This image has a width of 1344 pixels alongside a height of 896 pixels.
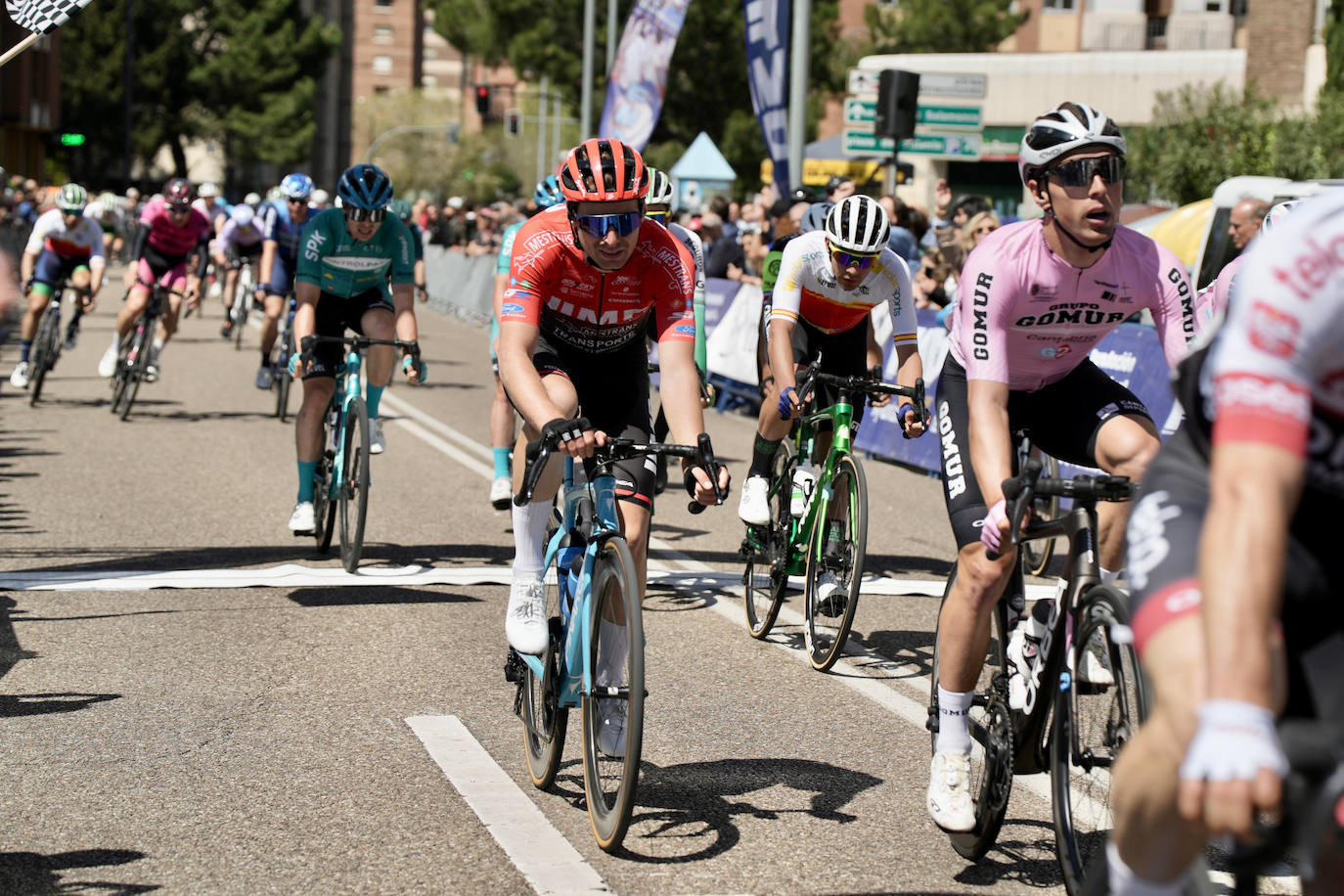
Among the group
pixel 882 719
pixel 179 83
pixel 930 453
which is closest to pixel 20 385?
pixel 930 453

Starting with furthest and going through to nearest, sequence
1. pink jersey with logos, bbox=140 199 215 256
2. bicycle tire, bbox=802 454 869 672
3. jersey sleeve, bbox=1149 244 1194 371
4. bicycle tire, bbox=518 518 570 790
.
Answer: pink jersey with logos, bbox=140 199 215 256
bicycle tire, bbox=802 454 869 672
bicycle tire, bbox=518 518 570 790
jersey sleeve, bbox=1149 244 1194 371

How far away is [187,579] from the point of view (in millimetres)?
8891

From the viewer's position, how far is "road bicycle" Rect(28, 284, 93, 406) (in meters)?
17.2

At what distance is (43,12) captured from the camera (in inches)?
332

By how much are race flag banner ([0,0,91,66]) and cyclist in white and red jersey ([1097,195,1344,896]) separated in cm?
689

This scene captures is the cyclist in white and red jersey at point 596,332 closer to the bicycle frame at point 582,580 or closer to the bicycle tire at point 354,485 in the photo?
the bicycle frame at point 582,580

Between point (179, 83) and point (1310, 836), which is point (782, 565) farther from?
point (179, 83)

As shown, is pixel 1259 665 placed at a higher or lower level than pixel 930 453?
higher

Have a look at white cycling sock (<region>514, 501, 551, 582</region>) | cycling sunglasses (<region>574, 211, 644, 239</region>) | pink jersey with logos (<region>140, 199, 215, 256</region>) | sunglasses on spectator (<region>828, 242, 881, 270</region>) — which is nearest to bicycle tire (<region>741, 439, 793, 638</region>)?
sunglasses on spectator (<region>828, 242, 881, 270</region>)

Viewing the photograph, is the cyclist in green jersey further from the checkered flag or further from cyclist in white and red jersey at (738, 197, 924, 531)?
cyclist in white and red jersey at (738, 197, 924, 531)

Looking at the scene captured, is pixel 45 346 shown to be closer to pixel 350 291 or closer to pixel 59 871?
pixel 350 291

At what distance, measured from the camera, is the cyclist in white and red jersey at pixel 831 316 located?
767cm

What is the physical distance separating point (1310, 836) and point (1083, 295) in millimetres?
2850

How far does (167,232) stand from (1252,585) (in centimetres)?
1518
